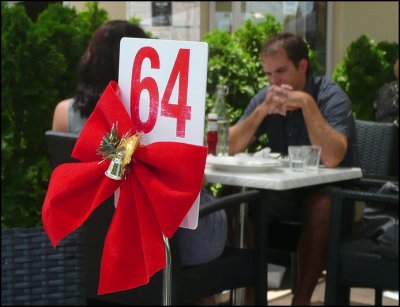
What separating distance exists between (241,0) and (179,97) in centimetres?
660

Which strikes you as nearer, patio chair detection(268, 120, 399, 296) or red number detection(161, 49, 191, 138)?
red number detection(161, 49, 191, 138)

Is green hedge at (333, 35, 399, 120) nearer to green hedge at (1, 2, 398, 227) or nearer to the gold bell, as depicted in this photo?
green hedge at (1, 2, 398, 227)

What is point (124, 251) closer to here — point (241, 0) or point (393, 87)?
point (393, 87)

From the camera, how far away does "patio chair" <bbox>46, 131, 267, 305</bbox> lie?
277 cm

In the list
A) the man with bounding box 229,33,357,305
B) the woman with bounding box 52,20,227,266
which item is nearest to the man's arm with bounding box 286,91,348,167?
the man with bounding box 229,33,357,305

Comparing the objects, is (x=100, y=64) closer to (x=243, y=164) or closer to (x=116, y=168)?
(x=243, y=164)

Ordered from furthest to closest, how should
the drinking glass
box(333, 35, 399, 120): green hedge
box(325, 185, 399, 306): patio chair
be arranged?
box(333, 35, 399, 120): green hedge, the drinking glass, box(325, 185, 399, 306): patio chair

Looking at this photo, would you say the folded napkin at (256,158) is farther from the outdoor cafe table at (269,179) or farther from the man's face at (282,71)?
the man's face at (282,71)

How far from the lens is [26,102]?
13.4 feet

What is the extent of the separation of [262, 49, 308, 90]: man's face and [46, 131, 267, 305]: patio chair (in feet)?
3.32

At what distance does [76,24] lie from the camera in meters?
4.41

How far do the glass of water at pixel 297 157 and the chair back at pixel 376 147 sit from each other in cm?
73

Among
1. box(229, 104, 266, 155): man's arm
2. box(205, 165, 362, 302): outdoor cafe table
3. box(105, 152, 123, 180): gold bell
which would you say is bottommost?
box(205, 165, 362, 302): outdoor cafe table

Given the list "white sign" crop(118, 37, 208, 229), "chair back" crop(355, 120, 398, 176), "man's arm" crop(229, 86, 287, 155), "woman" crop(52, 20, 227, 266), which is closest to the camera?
"white sign" crop(118, 37, 208, 229)
